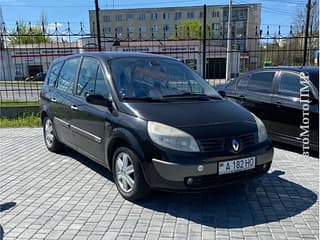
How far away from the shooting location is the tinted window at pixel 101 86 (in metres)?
3.98

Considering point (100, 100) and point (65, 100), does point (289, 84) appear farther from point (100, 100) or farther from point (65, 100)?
point (65, 100)

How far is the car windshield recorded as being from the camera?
3.92 metres

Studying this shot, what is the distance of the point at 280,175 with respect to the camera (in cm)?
461

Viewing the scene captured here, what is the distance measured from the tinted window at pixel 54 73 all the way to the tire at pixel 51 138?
65 cm

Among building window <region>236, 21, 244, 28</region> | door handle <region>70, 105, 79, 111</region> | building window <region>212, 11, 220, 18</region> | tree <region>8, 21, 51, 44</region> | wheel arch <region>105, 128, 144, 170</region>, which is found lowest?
wheel arch <region>105, 128, 144, 170</region>

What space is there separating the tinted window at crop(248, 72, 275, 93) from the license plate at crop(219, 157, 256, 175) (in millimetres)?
2943

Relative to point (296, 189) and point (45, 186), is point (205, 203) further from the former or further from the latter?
point (45, 186)

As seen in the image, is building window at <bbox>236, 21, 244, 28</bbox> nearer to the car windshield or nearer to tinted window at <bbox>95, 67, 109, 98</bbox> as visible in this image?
the car windshield

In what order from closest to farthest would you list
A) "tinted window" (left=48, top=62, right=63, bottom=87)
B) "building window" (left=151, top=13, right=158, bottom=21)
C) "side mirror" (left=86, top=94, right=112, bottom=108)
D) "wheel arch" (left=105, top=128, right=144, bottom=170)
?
"wheel arch" (left=105, top=128, right=144, bottom=170), "side mirror" (left=86, top=94, right=112, bottom=108), "tinted window" (left=48, top=62, right=63, bottom=87), "building window" (left=151, top=13, right=158, bottom=21)

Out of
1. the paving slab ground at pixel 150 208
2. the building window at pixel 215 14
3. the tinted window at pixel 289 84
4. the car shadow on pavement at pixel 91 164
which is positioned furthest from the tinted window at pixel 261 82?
the building window at pixel 215 14

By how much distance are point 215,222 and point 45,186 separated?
230cm

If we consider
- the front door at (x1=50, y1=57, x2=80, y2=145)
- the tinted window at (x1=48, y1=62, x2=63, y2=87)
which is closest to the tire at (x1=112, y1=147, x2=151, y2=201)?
the front door at (x1=50, y1=57, x2=80, y2=145)

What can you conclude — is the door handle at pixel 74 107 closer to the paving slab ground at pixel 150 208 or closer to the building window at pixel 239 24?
the paving slab ground at pixel 150 208

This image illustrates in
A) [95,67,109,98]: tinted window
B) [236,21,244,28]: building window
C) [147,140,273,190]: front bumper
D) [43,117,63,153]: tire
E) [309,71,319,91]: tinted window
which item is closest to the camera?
[147,140,273,190]: front bumper
